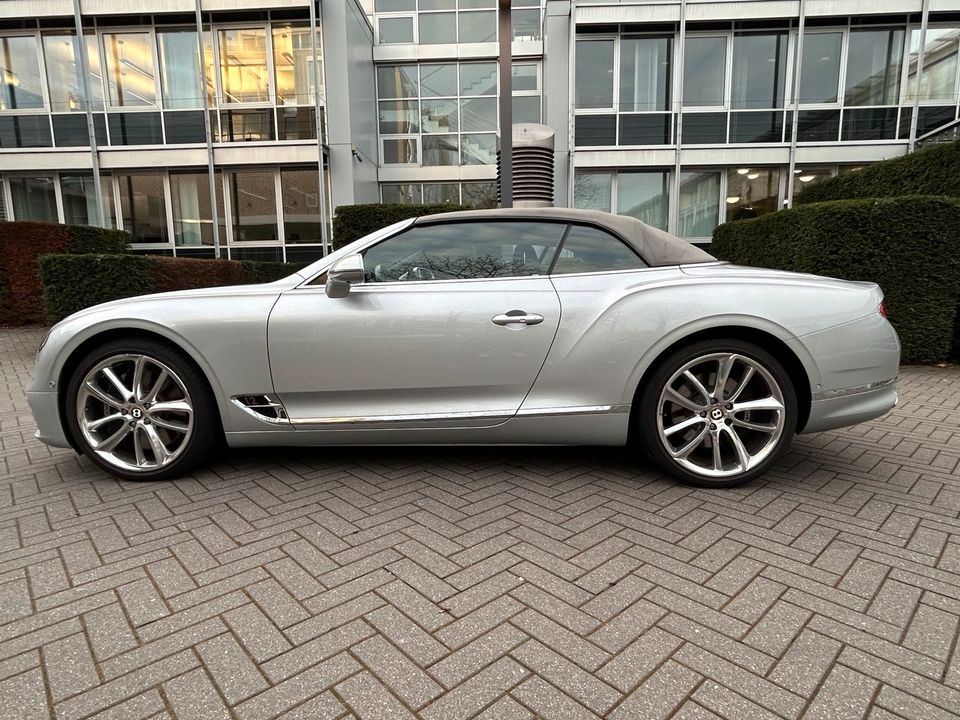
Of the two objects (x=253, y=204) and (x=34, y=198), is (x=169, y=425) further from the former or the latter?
(x=34, y=198)

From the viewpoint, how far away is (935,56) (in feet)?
46.8

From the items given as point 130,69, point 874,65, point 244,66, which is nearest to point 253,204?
point 244,66

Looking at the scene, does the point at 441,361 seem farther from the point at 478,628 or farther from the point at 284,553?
the point at 478,628

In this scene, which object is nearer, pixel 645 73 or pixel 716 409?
pixel 716 409

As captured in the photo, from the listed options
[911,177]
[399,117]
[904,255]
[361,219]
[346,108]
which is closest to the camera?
[904,255]

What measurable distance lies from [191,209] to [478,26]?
31.7 feet

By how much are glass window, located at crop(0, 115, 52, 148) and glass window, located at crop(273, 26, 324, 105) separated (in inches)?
253

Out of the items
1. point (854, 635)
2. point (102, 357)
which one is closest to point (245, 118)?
point (102, 357)

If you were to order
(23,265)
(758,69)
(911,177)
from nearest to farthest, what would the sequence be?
(911,177), (23,265), (758,69)

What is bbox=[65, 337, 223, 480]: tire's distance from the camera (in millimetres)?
2941

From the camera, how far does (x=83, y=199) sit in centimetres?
1543

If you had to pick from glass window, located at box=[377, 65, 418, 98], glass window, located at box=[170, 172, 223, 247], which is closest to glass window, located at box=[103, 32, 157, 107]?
glass window, located at box=[170, 172, 223, 247]

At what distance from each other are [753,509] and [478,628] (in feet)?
5.22

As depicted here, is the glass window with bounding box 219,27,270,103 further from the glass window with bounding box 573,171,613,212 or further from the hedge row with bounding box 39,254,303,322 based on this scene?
the glass window with bounding box 573,171,613,212
